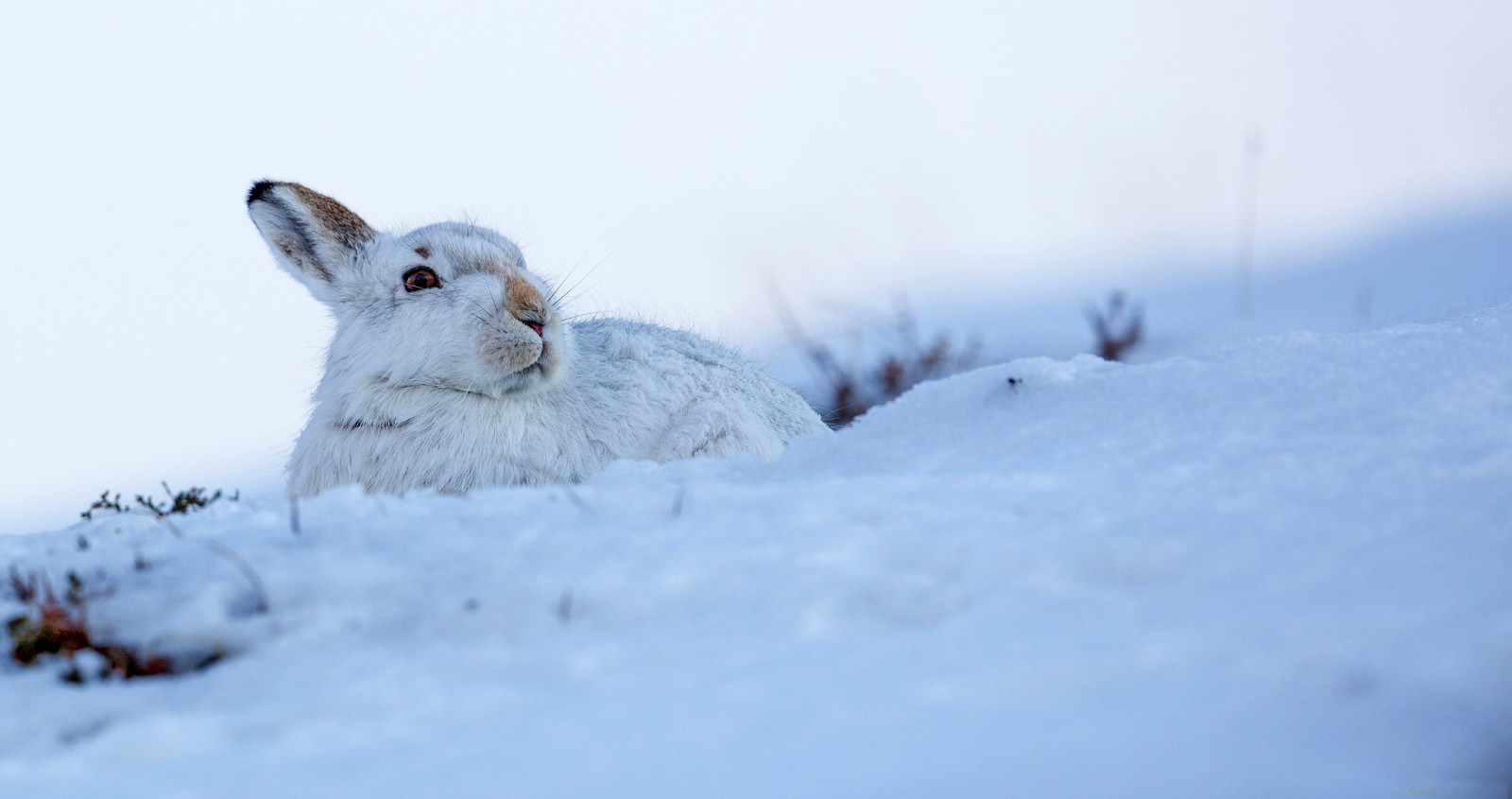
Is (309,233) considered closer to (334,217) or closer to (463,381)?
(334,217)

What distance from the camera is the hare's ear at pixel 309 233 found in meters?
4.80

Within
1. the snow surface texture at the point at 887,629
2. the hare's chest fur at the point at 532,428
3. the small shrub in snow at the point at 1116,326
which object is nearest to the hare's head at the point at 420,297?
the hare's chest fur at the point at 532,428

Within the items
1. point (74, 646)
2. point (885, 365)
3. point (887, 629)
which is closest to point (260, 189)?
point (74, 646)

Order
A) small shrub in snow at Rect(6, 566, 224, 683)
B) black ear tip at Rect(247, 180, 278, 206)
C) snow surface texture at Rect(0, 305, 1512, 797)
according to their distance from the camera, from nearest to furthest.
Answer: snow surface texture at Rect(0, 305, 1512, 797) → small shrub in snow at Rect(6, 566, 224, 683) → black ear tip at Rect(247, 180, 278, 206)

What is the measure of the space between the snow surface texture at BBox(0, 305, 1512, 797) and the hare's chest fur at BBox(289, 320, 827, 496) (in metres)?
1.39

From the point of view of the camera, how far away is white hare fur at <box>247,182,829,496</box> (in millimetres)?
4344

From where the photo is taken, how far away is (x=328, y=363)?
480 centimetres

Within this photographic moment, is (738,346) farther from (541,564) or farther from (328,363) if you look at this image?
(541,564)

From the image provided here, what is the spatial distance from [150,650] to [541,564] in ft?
2.56

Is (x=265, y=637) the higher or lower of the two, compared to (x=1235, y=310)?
higher

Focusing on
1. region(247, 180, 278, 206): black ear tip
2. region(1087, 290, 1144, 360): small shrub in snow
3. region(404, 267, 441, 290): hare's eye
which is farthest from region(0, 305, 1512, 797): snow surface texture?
region(1087, 290, 1144, 360): small shrub in snow

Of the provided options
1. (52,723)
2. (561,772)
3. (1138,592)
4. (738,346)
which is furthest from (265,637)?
(738,346)

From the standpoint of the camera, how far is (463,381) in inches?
172

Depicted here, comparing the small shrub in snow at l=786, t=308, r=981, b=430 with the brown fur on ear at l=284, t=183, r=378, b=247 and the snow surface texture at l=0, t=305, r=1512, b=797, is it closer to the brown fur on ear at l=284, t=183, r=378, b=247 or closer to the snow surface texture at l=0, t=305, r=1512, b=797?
the brown fur on ear at l=284, t=183, r=378, b=247
